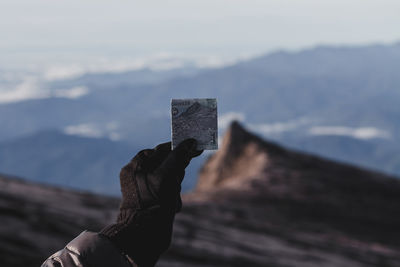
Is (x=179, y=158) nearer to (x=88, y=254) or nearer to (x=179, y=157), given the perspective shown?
(x=179, y=157)

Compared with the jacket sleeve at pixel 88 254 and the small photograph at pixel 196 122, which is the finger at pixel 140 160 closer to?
the small photograph at pixel 196 122

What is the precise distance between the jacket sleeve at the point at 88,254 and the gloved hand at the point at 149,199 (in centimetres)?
18

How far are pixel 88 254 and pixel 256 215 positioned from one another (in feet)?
86.0

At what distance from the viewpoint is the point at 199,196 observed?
32.8 m

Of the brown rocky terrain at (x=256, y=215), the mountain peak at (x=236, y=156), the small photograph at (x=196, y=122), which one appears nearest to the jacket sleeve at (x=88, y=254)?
the small photograph at (x=196, y=122)

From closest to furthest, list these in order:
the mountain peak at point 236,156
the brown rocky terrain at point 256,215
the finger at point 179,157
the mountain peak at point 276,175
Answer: the finger at point 179,157 < the brown rocky terrain at point 256,215 < the mountain peak at point 276,175 < the mountain peak at point 236,156

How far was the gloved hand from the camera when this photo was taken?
4559 mm

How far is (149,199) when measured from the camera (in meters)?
4.60

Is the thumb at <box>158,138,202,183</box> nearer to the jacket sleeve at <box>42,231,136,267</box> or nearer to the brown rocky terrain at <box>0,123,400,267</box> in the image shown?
the jacket sleeve at <box>42,231,136,267</box>

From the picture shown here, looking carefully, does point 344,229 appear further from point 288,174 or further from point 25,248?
point 25,248

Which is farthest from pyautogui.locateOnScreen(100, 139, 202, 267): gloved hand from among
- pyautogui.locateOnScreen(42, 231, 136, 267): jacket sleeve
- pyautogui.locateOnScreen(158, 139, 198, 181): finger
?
pyautogui.locateOnScreen(42, 231, 136, 267): jacket sleeve

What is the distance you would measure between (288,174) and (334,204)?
612 centimetres

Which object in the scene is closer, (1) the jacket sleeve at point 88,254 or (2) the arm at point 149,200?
(1) the jacket sleeve at point 88,254

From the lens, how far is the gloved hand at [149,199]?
179 inches
